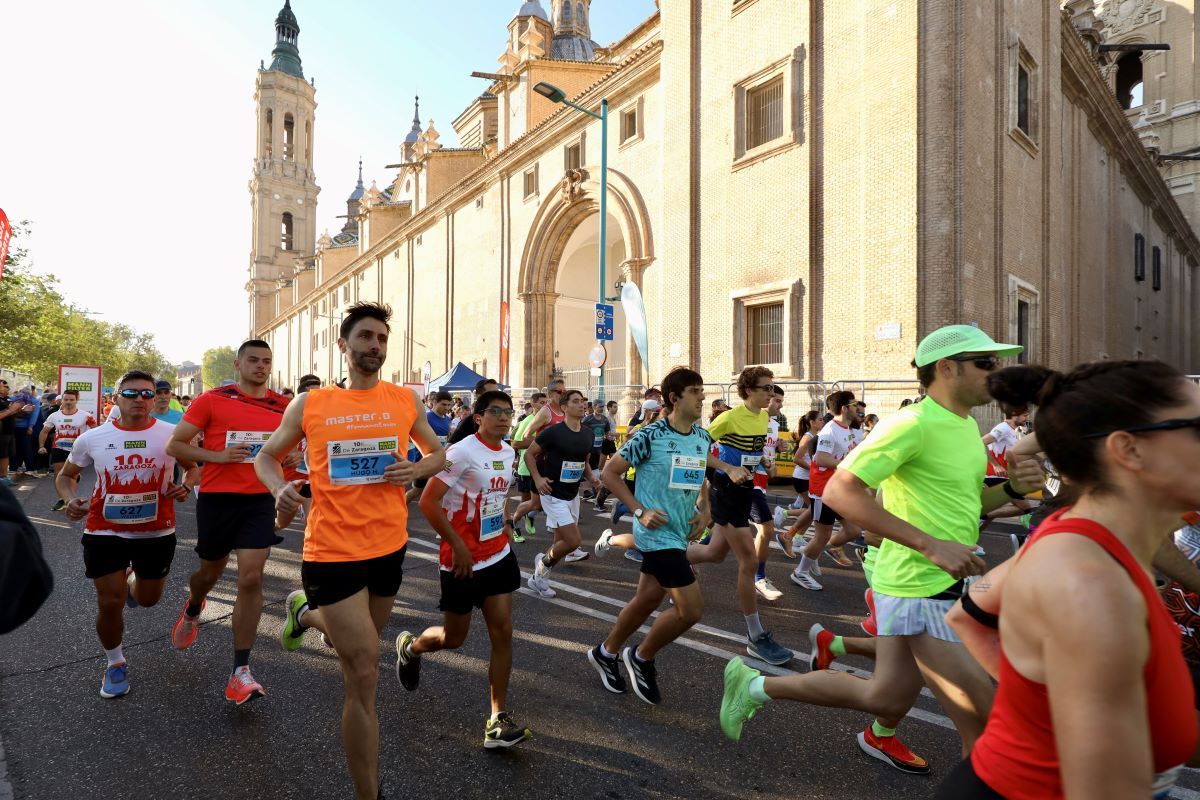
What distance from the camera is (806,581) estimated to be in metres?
6.91

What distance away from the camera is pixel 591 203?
2633 cm

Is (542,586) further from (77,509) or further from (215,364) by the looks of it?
(215,364)

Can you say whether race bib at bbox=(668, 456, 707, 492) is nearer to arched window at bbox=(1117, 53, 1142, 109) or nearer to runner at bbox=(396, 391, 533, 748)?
runner at bbox=(396, 391, 533, 748)

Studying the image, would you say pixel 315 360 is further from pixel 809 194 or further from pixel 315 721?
pixel 315 721

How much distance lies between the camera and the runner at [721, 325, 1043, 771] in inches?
107

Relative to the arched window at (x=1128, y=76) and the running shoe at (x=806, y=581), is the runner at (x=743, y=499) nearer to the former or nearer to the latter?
the running shoe at (x=806, y=581)

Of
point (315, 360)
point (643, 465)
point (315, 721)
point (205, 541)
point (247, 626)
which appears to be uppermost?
point (315, 360)

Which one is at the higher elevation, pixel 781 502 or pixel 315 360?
pixel 315 360

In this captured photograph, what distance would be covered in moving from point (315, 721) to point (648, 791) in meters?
1.92

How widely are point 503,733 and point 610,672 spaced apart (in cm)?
100

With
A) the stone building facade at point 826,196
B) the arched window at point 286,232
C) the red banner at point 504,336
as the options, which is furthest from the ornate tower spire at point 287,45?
the red banner at point 504,336

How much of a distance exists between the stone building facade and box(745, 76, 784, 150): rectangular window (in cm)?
8

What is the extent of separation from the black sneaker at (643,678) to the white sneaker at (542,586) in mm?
2338

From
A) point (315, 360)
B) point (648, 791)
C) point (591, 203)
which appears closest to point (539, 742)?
point (648, 791)
